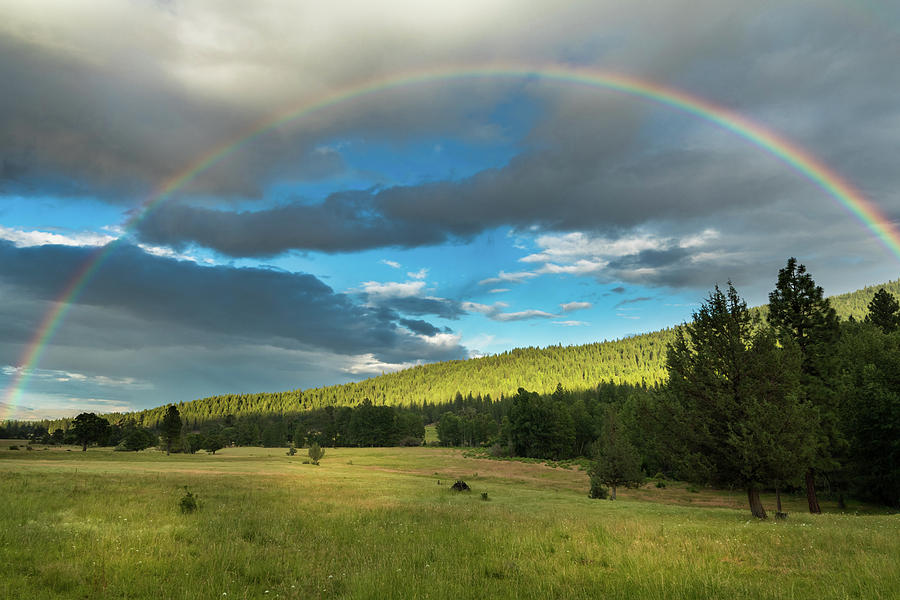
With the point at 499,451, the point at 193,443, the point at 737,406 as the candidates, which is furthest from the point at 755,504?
the point at 193,443

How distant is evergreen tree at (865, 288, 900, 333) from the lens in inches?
2714

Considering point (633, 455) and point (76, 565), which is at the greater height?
point (76, 565)

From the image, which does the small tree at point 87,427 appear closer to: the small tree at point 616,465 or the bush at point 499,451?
the bush at point 499,451

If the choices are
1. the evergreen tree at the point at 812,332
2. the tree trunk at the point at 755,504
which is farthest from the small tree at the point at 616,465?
the tree trunk at the point at 755,504

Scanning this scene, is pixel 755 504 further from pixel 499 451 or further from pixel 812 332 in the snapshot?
pixel 499 451

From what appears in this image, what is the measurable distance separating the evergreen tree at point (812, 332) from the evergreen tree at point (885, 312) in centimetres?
4558

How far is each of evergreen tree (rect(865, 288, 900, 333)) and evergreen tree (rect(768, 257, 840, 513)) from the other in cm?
4558

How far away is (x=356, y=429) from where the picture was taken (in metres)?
170

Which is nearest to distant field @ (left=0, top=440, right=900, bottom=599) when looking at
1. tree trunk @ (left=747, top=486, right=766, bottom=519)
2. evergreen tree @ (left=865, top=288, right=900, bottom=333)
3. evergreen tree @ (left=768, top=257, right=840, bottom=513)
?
tree trunk @ (left=747, top=486, right=766, bottom=519)

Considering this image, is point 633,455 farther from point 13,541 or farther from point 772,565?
point 13,541

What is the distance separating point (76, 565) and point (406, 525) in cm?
999

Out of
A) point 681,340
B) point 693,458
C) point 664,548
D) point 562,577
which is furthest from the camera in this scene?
point 681,340

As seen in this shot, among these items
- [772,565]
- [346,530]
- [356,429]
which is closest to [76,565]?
[346,530]

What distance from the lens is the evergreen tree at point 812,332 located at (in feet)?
115
